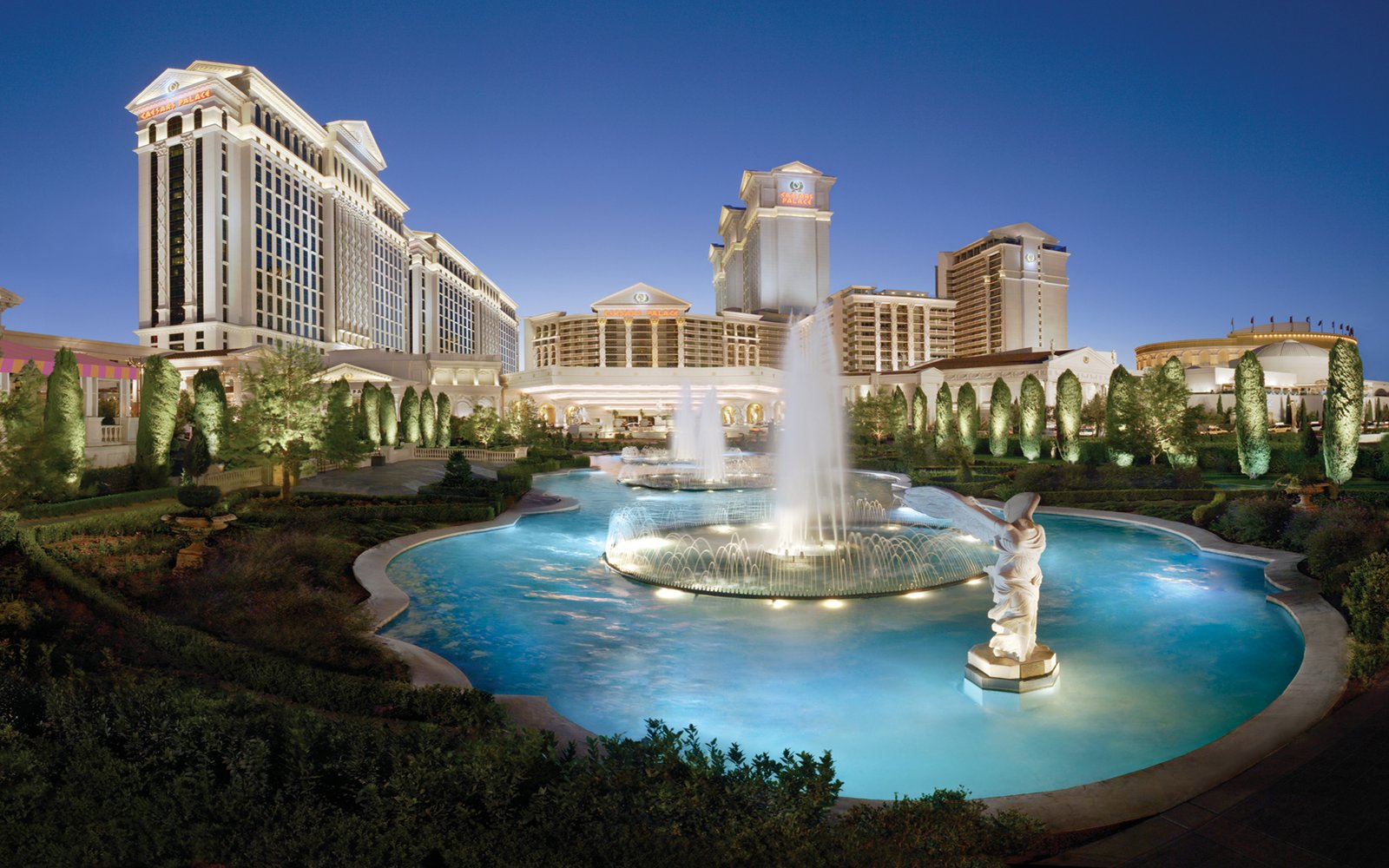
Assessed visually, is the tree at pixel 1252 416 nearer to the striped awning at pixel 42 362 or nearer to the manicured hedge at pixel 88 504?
the manicured hedge at pixel 88 504

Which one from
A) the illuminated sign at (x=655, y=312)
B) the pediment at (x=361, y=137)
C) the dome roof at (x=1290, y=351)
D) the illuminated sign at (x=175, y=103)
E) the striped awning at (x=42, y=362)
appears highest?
the pediment at (x=361, y=137)

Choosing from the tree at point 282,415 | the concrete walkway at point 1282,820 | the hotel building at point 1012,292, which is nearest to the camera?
the concrete walkway at point 1282,820

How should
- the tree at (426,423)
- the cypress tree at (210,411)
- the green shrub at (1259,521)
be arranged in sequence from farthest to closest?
the tree at (426,423) → the cypress tree at (210,411) → the green shrub at (1259,521)

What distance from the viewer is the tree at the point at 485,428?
43.5 meters

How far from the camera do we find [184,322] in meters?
74.8

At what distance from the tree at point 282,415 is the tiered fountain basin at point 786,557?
412 inches

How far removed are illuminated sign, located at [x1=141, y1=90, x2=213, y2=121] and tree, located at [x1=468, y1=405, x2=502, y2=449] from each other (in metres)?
58.6

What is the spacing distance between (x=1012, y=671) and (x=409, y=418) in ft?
136

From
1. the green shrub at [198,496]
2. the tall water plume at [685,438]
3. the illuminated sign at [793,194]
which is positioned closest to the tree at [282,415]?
the green shrub at [198,496]

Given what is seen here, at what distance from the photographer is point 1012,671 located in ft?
24.7

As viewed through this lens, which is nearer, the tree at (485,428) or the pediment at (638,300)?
the tree at (485,428)

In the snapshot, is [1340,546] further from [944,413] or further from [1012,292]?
[1012,292]

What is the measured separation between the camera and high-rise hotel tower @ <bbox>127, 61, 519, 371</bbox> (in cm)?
7412

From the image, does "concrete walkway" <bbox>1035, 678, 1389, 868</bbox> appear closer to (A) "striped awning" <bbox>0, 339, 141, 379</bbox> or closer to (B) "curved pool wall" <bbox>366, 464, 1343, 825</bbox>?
(B) "curved pool wall" <bbox>366, 464, 1343, 825</bbox>
